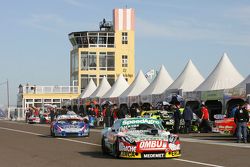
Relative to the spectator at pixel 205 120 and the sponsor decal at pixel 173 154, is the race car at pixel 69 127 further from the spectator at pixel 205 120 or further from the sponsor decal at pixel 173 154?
the sponsor decal at pixel 173 154

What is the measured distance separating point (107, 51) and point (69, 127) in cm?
6166

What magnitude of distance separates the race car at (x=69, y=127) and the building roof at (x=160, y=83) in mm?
17786

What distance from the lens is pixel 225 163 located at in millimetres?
13586

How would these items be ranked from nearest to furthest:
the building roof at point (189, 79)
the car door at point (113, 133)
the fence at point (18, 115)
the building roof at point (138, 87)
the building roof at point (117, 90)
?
the car door at point (113, 133), the building roof at point (189, 79), the building roof at point (138, 87), the building roof at point (117, 90), the fence at point (18, 115)

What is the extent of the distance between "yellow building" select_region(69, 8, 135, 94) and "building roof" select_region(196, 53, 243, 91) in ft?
164

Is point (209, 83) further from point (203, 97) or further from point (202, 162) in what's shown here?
point (202, 162)

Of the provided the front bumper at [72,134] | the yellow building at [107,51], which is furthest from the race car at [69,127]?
the yellow building at [107,51]

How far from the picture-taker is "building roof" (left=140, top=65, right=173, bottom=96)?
146 feet

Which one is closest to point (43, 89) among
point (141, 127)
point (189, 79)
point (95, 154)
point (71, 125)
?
point (189, 79)

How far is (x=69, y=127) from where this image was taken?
2641 cm

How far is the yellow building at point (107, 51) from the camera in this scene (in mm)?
86625

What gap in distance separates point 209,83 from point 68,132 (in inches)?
522

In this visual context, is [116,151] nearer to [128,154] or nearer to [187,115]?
[128,154]

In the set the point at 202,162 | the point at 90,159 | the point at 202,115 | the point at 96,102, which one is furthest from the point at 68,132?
the point at 96,102
